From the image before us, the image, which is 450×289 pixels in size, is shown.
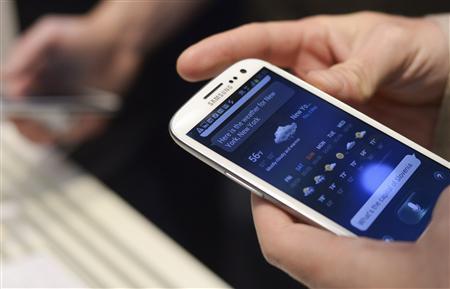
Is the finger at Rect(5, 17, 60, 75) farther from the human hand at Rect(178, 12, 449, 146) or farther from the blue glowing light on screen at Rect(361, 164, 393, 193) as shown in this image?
the blue glowing light on screen at Rect(361, 164, 393, 193)

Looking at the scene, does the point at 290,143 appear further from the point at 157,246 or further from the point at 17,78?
the point at 17,78

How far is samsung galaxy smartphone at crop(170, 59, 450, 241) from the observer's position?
1.17ft

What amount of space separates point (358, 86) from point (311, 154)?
75 millimetres

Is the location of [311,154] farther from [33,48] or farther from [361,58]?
[33,48]

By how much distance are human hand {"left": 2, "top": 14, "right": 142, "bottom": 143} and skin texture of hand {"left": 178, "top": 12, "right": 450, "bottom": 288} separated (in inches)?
12.9

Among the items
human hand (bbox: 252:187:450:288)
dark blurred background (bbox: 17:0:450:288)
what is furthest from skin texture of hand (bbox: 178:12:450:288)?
dark blurred background (bbox: 17:0:450:288)

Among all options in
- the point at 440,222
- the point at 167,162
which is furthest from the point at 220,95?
the point at 167,162

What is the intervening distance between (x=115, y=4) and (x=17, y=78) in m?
0.16

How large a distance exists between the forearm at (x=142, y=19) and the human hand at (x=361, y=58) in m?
0.32

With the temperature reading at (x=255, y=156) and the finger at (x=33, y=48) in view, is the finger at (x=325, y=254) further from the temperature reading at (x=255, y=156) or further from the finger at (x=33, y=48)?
the finger at (x=33, y=48)

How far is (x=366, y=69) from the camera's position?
438mm

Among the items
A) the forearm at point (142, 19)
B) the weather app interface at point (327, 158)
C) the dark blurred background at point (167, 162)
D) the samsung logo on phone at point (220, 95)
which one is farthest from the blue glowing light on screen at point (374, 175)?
the forearm at point (142, 19)

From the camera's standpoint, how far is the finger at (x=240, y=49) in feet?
1.42

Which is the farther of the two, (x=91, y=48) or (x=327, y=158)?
(x=91, y=48)
